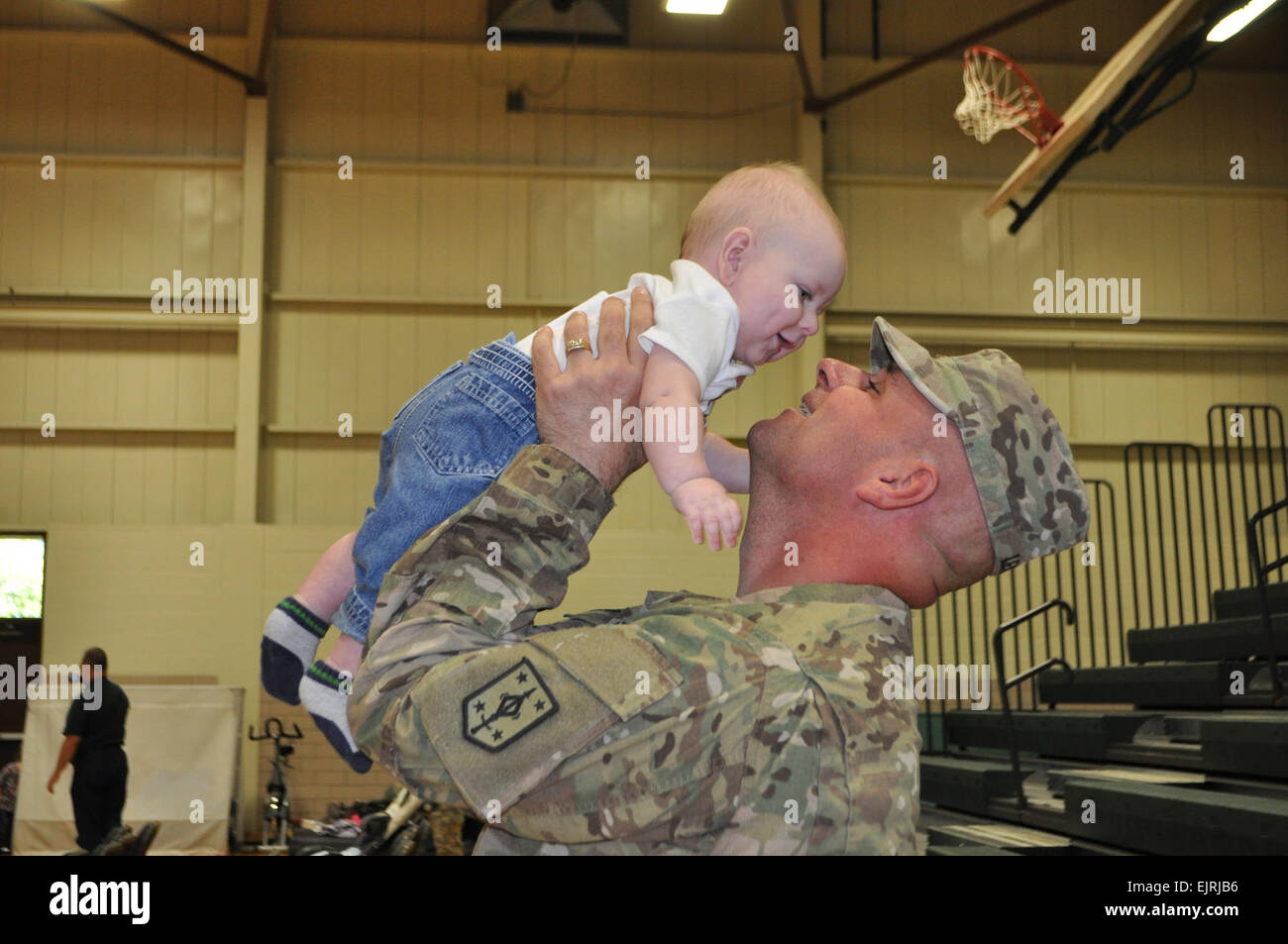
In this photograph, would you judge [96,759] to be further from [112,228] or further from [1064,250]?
[1064,250]

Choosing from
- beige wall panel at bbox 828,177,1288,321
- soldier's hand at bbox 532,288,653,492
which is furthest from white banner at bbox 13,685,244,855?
soldier's hand at bbox 532,288,653,492

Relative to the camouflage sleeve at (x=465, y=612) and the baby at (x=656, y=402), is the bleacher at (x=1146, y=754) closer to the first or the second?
the baby at (x=656, y=402)

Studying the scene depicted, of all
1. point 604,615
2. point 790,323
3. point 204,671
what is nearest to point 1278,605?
point 790,323

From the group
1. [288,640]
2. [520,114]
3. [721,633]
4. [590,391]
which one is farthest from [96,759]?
[721,633]

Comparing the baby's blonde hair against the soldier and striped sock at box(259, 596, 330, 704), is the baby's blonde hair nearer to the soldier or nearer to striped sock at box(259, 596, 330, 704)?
the soldier

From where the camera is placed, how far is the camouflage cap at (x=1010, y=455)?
143cm

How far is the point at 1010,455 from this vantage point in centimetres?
143

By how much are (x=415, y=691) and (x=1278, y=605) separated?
6.96m

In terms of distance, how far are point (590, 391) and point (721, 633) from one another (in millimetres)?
316

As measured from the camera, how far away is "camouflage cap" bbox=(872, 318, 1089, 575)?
1.43 m

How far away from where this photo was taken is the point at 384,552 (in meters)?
1.71
